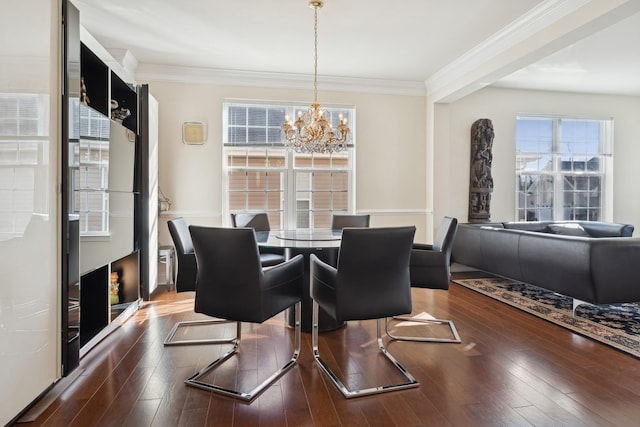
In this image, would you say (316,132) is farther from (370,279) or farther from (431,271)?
(370,279)

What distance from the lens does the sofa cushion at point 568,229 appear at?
17.6ft

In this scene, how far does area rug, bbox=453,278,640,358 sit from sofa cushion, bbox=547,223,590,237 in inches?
55.1

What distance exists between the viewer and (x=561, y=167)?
5.90 m

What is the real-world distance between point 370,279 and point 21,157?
1825 millimetres

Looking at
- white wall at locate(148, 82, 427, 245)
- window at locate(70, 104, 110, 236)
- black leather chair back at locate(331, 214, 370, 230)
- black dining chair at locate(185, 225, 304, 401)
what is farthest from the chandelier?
white wall at locate(148, 82, 427, 245)

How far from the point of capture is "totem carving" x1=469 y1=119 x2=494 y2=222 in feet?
17.5

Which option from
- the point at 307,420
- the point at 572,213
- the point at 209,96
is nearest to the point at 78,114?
the point at 307,420

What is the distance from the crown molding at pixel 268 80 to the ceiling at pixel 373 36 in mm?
62

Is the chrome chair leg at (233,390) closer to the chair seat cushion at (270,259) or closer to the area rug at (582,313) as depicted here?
the chair seat cushion at (270,259)

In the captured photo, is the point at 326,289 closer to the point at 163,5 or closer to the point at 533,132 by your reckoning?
the point at 163,5

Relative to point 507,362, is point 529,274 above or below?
above

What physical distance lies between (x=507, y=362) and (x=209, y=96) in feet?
14.2

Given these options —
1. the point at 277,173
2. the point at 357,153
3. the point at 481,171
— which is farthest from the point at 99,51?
the point at 481,171

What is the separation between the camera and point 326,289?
7.41 ft
